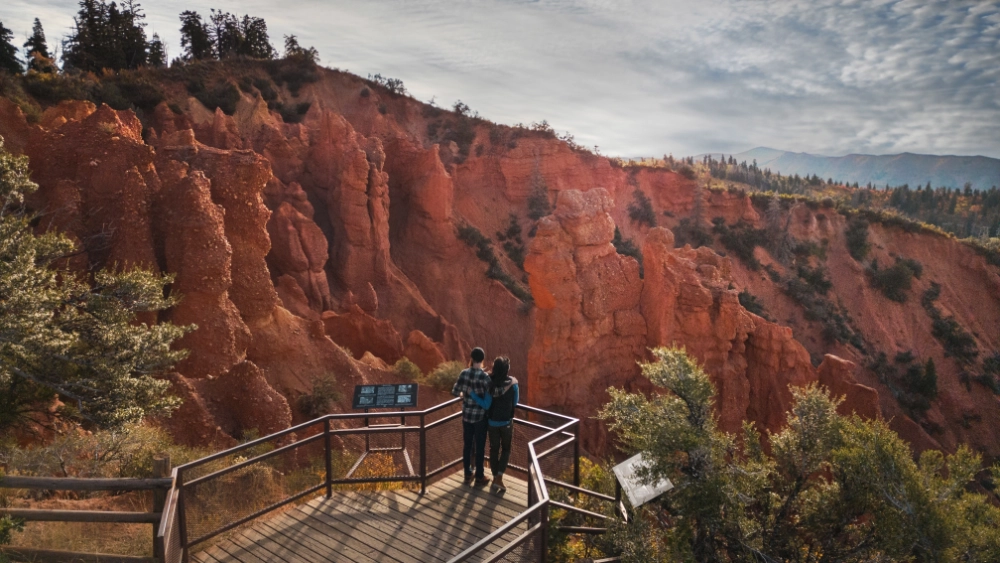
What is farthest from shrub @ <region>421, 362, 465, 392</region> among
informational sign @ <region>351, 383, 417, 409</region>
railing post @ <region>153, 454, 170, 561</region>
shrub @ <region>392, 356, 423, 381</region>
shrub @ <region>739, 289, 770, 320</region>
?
shrub @ <region>739, 289, 770, 320</region>

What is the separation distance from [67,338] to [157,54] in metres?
40.6

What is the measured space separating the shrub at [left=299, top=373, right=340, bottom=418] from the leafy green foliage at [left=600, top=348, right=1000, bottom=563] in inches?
399

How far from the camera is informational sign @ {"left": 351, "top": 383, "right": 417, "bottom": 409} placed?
29.9ft

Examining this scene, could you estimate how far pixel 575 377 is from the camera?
1777 centimetres

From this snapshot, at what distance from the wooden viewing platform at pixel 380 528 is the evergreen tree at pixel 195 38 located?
141 feet

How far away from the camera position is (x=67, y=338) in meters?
7.80

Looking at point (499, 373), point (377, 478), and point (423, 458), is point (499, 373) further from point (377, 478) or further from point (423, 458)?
point (377, 478)

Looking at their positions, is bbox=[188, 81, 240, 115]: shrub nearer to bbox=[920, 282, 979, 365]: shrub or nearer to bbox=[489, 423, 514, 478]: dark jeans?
bbox=[489, 423, 514, 478]: dark jeans

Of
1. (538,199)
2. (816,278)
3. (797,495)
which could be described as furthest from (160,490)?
(816,278)

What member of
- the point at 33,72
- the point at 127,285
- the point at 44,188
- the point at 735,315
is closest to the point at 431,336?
the point at 735,315

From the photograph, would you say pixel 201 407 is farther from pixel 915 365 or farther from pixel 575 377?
pixel 915 365

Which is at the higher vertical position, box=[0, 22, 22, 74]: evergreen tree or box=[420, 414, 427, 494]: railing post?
box=[0, 22, 22, 74]: evergreen tree

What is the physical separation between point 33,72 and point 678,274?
1133 inches

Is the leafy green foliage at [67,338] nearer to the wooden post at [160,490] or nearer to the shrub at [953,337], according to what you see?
the wooden post at [160,490]
